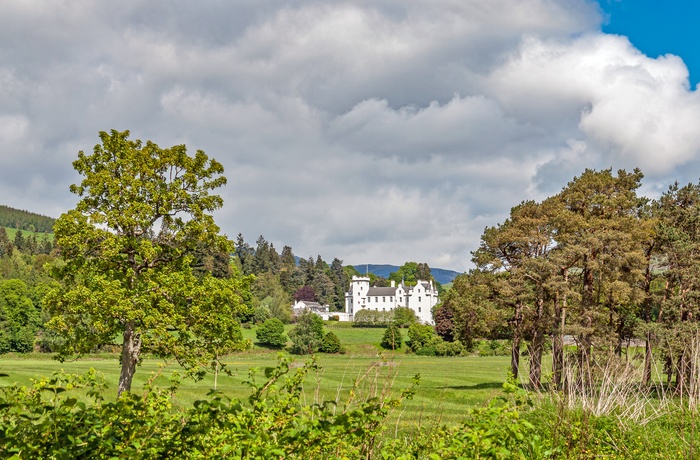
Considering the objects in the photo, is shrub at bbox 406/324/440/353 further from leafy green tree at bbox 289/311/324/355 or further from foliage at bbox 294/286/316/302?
foliage at bbox 294/286/316/302

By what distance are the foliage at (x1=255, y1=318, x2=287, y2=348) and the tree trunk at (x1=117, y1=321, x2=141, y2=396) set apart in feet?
204

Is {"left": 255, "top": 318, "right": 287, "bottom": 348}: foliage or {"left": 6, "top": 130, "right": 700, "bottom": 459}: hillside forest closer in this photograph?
{"left": 6, "top": 130, "right": 700, "bottom": 459}: hillside forest

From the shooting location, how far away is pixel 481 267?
29578 millimetres

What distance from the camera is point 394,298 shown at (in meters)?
145

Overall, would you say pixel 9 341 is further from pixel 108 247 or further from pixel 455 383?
pixel 108 247

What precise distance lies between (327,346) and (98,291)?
58.7 m

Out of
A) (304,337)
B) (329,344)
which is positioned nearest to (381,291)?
(329,344)

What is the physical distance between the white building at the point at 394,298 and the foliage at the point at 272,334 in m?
62.0

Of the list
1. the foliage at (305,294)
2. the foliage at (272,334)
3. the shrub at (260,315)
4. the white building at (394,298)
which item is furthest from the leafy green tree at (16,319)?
the white building at (394,298)

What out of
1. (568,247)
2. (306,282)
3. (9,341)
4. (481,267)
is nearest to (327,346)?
(9,341)

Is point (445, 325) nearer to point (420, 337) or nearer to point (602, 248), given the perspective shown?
point (420, 337)

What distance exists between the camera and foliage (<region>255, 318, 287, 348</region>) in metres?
77.6

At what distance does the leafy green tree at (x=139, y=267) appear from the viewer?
50.9 ft

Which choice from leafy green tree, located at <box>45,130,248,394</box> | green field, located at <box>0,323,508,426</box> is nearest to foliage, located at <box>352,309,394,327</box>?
green field, located at <box>0,323,508,426</box>
